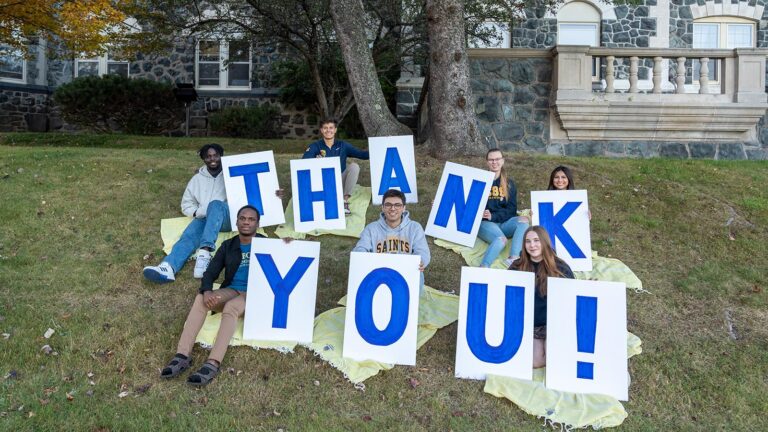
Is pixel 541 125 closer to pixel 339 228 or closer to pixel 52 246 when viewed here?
pixel 339 228

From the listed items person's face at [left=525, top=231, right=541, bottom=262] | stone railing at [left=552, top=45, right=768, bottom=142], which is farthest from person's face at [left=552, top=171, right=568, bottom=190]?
stone railing at [left=552, top=45, right=768, bottom=142]

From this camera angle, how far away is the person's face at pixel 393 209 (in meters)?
4.92

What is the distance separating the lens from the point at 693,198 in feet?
25.1

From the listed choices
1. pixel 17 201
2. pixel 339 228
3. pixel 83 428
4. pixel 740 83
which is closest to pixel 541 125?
pixel 740 83

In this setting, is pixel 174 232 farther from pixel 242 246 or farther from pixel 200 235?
pixel 242 246

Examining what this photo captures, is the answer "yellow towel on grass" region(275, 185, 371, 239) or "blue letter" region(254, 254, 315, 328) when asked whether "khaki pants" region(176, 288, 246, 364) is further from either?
"yellow towel on grass" region(275, 185, 371, 239)

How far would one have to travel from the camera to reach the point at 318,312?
510 cm

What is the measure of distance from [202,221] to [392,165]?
A: 7.12 feet

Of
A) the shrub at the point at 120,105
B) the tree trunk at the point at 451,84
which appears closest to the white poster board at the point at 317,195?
the tree trunk at the point at 451,84

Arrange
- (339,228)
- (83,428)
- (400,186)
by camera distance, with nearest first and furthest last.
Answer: (83,428)
(339,228)
(400,186)

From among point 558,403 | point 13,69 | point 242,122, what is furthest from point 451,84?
point 13,69

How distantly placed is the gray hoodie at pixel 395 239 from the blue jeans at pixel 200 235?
1.59 m

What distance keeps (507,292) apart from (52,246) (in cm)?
454

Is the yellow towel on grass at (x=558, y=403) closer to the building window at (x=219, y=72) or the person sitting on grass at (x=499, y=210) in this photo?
the person sitting on grass at (x=499, y=210)
